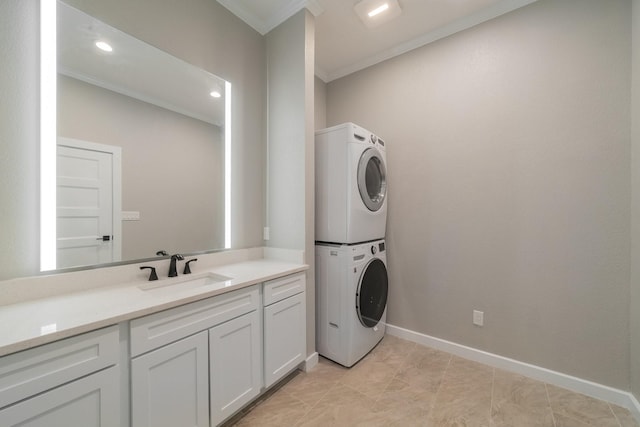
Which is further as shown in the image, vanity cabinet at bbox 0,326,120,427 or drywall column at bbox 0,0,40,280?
drywall column at bbox 0,0,40,280

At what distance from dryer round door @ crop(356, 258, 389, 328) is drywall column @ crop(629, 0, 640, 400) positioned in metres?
1.51

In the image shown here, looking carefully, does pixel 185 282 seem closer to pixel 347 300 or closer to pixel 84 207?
pixel 84 207

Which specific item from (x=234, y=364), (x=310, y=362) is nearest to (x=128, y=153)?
(x=234, y=364)

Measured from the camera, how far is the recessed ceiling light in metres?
1.32

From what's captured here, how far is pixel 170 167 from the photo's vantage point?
5.35 ft

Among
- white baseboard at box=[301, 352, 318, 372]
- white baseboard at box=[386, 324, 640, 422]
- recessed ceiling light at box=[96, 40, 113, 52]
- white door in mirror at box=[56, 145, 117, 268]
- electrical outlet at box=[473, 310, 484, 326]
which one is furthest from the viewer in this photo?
electrical outlet at box=[473, 310, 484, 326]

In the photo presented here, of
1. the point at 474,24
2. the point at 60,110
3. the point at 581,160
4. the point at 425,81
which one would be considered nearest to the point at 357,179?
the point at 425,81

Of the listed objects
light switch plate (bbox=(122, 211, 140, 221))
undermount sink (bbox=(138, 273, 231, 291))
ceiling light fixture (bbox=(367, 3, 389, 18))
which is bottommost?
undermount sink (bbox=(138, 273, 231, 291))

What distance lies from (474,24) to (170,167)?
8.68 feet

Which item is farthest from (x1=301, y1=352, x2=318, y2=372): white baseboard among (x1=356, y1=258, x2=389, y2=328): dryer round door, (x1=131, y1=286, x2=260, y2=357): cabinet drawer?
(x1=131, y1=286, x2=260, y2=357): cabinet drawer

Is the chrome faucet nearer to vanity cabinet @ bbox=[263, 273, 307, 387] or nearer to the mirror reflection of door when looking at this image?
the mirror reflection of door

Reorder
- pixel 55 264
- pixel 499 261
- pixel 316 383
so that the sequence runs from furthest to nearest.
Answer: pixel 499 261 → pixel 316 383 → pixel 55 264

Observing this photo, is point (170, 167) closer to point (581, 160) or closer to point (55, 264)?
point (55, 264)

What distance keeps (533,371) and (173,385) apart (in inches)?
93.7
